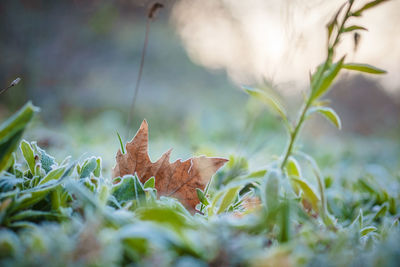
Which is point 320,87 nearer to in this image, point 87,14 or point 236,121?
point 236,121

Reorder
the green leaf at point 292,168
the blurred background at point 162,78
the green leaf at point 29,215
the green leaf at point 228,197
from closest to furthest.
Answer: the green leaf at point 29,215 < the green leaf at point 228,197 < the green leaf at point 292,168 < the blurred background at point 162,78

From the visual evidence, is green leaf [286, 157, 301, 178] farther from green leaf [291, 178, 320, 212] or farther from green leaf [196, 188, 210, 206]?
green leaf [196, 188, 210, 206]

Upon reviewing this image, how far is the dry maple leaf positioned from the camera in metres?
0.54

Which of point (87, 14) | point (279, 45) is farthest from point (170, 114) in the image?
point (279, 45)

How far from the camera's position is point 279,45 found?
3.15ft

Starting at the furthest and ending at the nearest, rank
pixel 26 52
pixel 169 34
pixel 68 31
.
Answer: pixel 169 34 < pixel 68 31 < pixel 26 52

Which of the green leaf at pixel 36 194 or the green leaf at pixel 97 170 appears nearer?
the green leaf at pixel 36 194

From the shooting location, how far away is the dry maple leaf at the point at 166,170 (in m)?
0.54

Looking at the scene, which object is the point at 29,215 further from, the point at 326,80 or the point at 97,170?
the point at 326,80

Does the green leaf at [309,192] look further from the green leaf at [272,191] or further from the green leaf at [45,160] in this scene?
the green leaf at [45,160]

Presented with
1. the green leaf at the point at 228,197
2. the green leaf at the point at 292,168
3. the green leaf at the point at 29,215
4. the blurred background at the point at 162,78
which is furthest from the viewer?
the blurred background at the point at 162,78

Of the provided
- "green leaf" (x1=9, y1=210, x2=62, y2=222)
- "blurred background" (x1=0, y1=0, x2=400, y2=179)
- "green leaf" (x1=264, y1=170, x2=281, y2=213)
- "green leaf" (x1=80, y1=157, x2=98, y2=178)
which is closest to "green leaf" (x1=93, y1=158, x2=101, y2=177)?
"green leaf" (x1=80, y1=157, x2=98, y2=178)

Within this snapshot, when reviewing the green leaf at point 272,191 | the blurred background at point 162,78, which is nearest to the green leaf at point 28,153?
the green leaf at point 272,191

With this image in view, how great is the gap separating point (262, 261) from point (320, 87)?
330 millimetres
